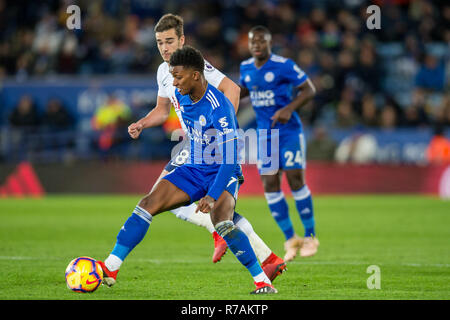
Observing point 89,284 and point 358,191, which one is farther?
point 358,191

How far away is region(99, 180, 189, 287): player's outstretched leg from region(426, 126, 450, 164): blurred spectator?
14.3 meters

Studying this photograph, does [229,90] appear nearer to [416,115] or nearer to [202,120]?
[202,120]

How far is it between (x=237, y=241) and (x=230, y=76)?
15.4 m

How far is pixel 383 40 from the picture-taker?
966 inches

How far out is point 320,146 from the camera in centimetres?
2002

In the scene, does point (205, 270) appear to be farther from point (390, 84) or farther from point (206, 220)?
point (390, 84)

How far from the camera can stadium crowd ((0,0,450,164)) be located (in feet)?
71.6

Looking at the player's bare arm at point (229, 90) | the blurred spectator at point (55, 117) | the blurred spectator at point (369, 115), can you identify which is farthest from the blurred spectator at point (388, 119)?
the player's bare arm at point (229, 90)

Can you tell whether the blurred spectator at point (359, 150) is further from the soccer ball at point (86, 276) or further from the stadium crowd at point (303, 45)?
the soccer ball at point (86, 276)

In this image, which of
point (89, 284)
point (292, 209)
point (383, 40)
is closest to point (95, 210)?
point (292, 209)

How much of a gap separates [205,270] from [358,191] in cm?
1244
